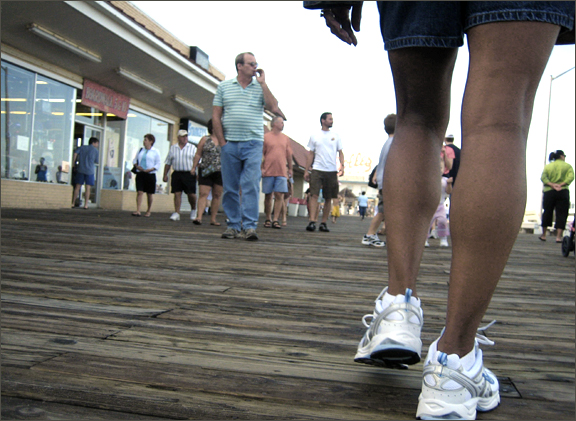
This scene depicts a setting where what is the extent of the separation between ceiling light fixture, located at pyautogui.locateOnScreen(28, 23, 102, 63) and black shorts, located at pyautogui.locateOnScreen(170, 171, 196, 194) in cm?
360

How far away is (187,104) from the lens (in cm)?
1645

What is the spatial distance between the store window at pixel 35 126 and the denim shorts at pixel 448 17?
10.6 m

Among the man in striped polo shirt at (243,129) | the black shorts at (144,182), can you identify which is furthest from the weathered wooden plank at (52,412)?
the black shorts at (144,182)

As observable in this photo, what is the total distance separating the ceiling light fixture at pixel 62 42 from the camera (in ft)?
31.3

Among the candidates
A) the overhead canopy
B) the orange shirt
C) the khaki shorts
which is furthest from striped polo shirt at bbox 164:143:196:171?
the overhead canopy

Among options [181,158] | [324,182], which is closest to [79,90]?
[181,158]

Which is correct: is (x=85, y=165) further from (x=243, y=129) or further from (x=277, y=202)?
(x=243, y=129)

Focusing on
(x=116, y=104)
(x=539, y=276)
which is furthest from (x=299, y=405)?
(x=116, y=104)

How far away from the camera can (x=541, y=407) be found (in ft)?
3.72

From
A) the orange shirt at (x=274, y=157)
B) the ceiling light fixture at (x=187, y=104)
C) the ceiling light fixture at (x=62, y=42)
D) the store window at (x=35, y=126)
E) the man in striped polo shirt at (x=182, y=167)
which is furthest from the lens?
the ceiling light fixture at (x=187, y=104)

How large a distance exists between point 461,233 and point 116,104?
14390 millimetres

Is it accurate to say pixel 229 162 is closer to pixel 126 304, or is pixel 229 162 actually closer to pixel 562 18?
pixel 126 304

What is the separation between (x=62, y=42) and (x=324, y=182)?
6.14m

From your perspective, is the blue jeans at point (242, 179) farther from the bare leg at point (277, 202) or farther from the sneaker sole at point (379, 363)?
the sneaker sole at point (379, 363)
